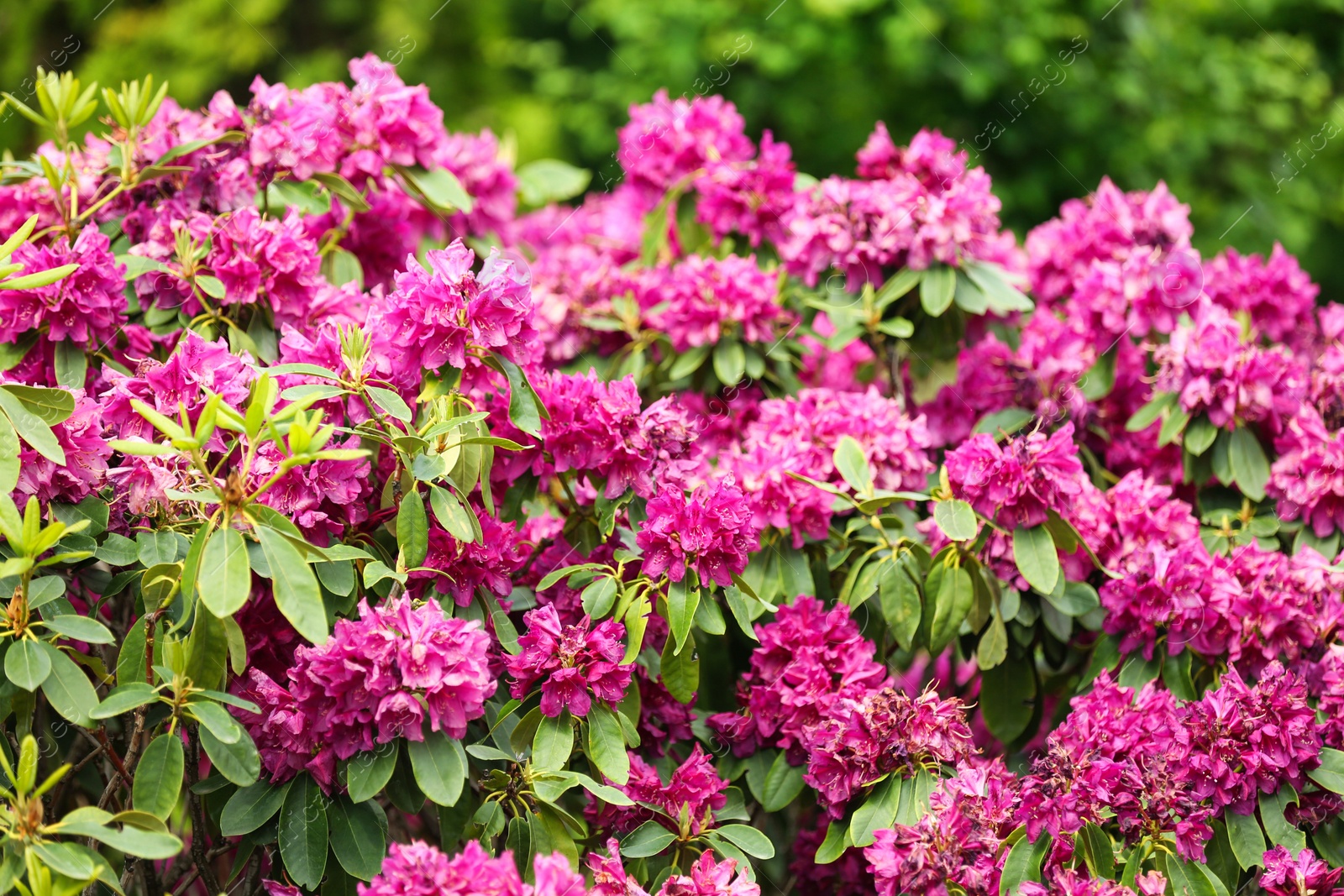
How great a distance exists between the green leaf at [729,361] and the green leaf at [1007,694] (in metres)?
0.79

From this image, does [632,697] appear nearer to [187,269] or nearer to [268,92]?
[187,269]

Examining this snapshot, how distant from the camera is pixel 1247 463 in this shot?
8.19 feet

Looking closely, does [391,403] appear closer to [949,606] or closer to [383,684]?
[383,684]

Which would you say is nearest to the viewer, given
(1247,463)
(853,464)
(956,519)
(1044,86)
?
(956,519)

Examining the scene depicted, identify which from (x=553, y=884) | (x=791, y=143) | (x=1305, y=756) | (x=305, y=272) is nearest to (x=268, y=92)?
(x=305, y=272)

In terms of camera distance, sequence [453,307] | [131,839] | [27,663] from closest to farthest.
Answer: [131,839], [27,663], [453,307]

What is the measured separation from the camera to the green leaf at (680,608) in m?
1.85

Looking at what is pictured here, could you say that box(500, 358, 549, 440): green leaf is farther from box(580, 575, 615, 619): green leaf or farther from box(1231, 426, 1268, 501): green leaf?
box(1231, 426, 1268, 501): green leaf

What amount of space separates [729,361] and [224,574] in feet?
4.39

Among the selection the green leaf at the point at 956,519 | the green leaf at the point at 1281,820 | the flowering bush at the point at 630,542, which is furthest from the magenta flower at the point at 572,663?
the green leaf at the point at 1281,820

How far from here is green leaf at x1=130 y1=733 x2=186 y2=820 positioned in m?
1.62

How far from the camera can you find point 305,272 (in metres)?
2.23

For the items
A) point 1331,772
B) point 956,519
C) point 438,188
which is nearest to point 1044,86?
point 438,188

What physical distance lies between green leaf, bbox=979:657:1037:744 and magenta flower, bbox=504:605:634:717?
0.87 m
